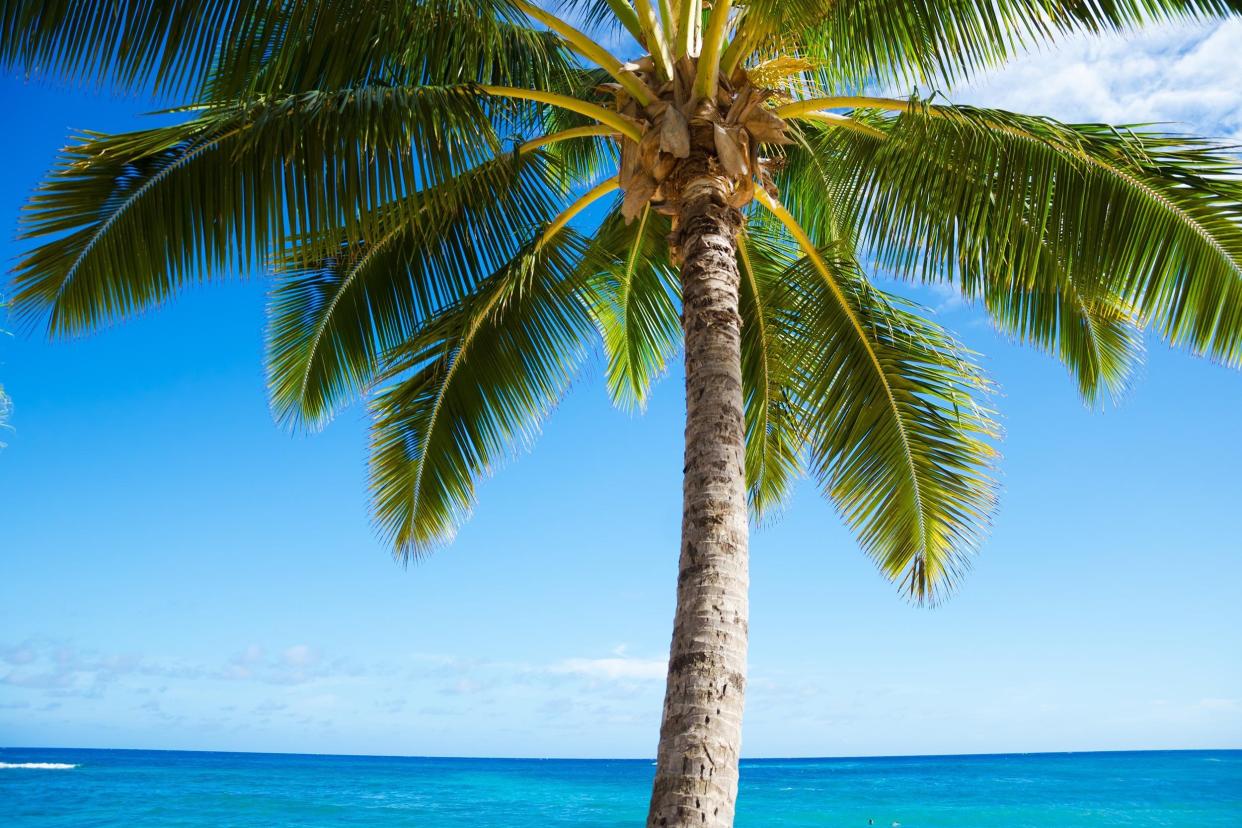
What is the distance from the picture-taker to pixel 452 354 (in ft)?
25.1

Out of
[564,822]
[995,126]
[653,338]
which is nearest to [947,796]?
[564,822]

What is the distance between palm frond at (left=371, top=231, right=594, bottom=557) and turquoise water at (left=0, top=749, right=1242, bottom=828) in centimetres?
2853

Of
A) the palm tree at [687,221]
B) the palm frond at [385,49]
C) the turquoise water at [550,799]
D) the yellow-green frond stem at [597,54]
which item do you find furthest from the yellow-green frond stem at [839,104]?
the turquoise water at [550,799]

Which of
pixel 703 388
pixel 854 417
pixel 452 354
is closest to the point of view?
pixel 703 388

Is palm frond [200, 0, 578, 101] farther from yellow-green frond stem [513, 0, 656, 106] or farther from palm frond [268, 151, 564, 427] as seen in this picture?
palm frond [268, 151, 564, 427]

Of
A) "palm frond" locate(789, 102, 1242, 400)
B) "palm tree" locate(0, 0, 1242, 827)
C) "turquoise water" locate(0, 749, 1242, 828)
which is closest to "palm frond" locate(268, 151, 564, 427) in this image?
"palm tree" locate(0, 0, 1242, 827)

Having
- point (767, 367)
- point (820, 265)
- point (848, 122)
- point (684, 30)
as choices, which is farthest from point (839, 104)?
point (767, 367)

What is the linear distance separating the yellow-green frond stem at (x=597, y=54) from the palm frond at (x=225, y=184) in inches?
32.9

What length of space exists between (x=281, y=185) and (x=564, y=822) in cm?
3529

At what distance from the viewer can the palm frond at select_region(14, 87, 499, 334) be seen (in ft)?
15.8

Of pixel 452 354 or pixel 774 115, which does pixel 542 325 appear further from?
pixel 774 115

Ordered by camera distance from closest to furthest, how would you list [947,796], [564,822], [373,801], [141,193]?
1. [141,193]
2. [564,822]
3. [373,801]
4. [947,796]

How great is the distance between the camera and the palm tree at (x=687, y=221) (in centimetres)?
480

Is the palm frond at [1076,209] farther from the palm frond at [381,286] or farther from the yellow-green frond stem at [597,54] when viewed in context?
the palm frond at [381,286]
